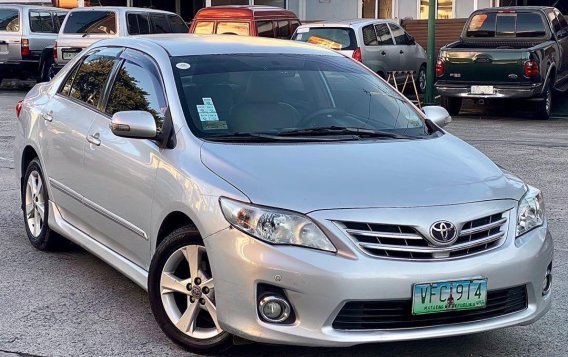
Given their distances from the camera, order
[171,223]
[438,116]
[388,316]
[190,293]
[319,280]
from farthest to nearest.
A: [438,116], [171,223], [190,293], [388,316], [319,280]

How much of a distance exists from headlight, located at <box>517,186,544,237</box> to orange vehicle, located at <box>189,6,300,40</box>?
Answer: 13.8m

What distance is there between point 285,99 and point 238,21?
13265mm

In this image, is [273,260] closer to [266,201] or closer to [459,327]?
[266,201]

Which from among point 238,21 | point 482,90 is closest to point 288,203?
point 482,90

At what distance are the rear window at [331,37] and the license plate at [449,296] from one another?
536 inches

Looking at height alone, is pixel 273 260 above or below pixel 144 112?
below

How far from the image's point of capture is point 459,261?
4.50 m

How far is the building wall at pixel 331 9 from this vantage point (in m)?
28.5

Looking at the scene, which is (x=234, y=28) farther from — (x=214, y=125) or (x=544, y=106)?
(x=214, y=125)

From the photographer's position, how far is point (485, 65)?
15930 millimetres

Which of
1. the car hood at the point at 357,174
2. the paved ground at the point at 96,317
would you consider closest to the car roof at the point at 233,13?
the paved ground at the point at 96,317

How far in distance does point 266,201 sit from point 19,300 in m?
2.11

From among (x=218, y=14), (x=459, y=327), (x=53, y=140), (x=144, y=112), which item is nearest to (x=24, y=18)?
(x=218, y=14)

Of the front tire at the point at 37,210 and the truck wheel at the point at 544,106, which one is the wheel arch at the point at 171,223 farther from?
the truck wheel at the point at 544,106
